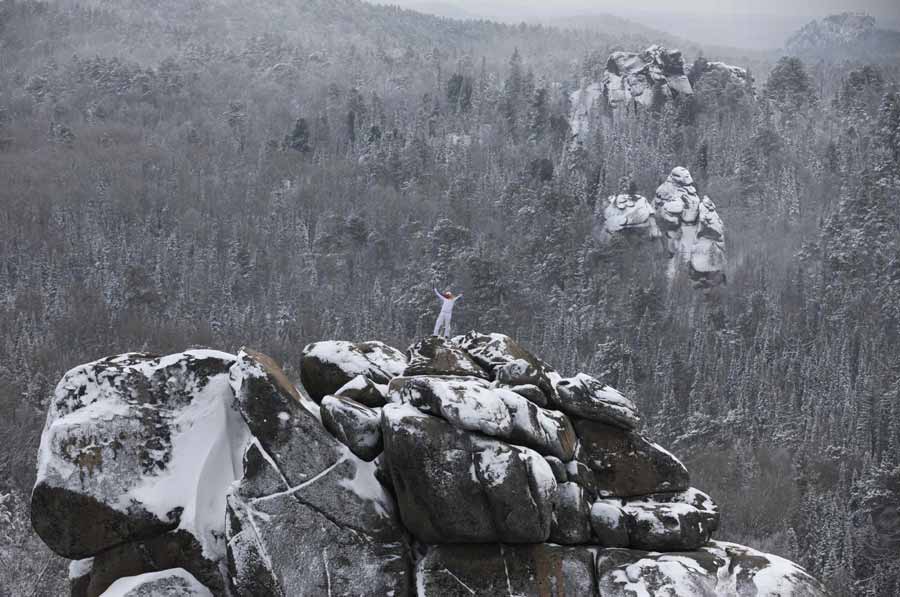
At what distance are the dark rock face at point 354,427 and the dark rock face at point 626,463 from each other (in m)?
4.35

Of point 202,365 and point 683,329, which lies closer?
point 202,365

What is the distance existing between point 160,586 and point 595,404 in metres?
9.18

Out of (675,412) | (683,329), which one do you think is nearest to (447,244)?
(683,329)

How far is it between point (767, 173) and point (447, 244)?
70.9 m

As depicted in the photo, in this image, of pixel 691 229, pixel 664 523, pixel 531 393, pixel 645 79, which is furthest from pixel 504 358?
pixel 645 79

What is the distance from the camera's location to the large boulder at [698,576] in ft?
53.0

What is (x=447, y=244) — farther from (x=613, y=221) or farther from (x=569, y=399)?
(x=569, y=399)

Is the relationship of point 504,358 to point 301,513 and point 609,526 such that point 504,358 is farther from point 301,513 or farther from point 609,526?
point 301,513

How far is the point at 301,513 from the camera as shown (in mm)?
16641

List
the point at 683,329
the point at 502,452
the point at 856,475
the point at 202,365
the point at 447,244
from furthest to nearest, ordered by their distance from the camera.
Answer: the point at 447,244 → the point at 683,329 → the point at 856,475 → the point at 202,365 → the point at 502,452

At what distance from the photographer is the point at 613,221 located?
14525 cm

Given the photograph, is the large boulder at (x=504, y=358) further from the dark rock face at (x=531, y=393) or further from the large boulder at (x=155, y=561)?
the large boulder at (x=155, y=561)

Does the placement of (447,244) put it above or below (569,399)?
below

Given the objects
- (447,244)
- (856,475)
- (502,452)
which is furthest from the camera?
(447,244)
